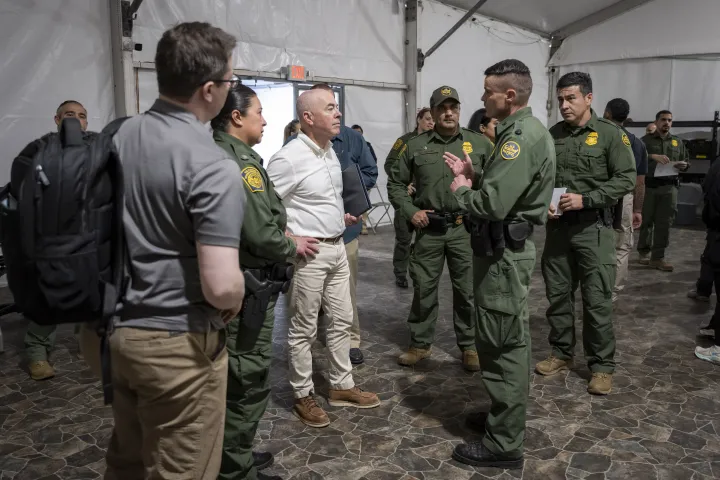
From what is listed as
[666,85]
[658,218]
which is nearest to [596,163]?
[658,218]

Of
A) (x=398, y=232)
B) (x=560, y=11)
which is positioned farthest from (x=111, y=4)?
(x=560, y=11)

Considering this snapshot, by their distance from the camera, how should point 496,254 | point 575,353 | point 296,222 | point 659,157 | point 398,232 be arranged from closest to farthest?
1. point 496,254
2. point 296,222
3. point 575,353
4. point 398,232
5. point 659,157

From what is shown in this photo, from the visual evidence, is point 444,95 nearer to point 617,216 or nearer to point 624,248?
point 617,216

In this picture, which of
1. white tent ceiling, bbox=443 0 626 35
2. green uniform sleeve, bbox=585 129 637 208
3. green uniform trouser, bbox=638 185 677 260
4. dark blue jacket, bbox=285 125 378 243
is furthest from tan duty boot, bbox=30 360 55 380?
white tent ceiling, bbox=443 0 626 35

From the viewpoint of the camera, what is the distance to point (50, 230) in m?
1.35

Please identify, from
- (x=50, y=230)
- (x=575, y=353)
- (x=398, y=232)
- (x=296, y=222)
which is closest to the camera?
(x=50, y=230)

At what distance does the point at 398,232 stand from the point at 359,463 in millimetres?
3560

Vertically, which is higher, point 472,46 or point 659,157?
point 472,46

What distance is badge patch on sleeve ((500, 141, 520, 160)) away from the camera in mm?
2453

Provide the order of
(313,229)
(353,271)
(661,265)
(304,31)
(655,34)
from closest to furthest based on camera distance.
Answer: (313,229), (353,271), (661,265), (304,31), (655,34)

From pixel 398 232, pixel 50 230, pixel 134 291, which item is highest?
pixel 50 230

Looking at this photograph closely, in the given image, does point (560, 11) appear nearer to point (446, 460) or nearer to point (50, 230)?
point (446, 460)

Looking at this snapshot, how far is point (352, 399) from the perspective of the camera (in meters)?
3.25

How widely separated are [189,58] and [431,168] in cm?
245
